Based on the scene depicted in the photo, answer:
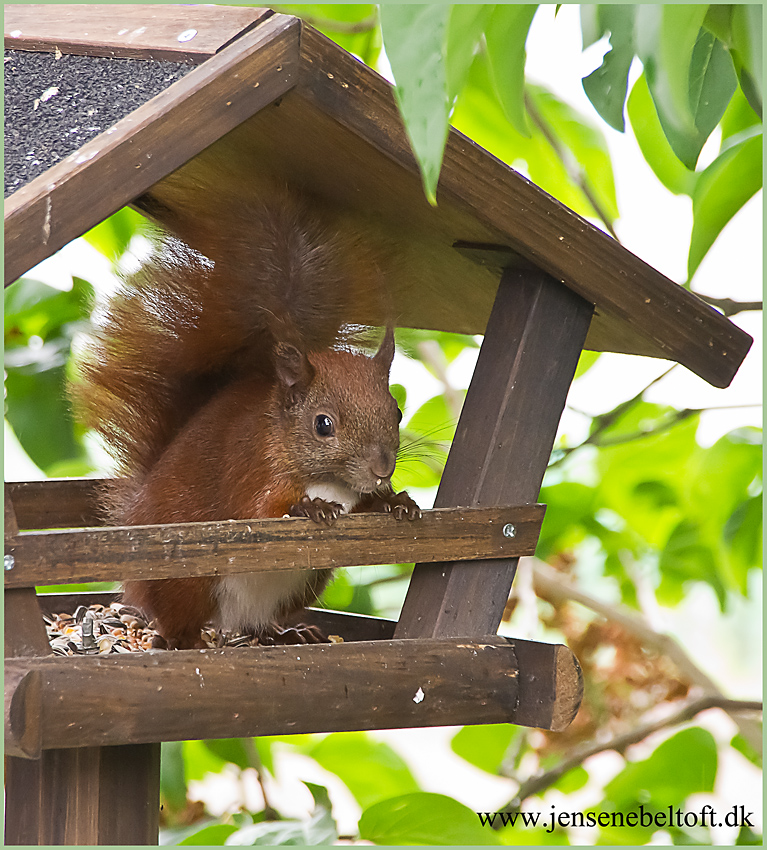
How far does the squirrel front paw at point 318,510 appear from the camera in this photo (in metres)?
0.78

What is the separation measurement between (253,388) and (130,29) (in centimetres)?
33

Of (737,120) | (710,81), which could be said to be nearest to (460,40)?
(710,81)

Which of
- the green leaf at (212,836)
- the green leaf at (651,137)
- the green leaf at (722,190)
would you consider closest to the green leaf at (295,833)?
the green leaf at (212,836)

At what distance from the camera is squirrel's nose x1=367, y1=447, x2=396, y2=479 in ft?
2.83

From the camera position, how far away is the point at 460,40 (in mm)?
331

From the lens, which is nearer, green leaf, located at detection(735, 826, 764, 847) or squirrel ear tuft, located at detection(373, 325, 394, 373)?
squirrel ear tuft, located at detection(373, 325, 394, 373)

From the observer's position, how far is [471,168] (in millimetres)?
822

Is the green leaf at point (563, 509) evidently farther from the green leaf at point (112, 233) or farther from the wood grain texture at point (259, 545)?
the green leaf at point (112, 233)

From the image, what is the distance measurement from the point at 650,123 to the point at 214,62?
500 millimetres

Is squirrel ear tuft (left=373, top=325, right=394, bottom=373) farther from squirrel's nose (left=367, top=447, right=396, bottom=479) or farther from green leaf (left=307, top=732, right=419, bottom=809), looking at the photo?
green leaf (left=307, top=732, right=419, bottom=809)

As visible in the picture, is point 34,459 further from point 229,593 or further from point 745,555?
point 745,555

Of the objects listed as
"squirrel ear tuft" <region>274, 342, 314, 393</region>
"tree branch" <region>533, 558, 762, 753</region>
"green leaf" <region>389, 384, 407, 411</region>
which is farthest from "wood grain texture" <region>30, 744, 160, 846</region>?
"tree branch" <region>533, 558, 762, 753</region>

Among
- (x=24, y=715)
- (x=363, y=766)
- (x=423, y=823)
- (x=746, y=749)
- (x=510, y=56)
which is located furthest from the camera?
(x=746, y=749)

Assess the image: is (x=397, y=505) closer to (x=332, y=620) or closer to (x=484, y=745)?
(x=332, y=620)
